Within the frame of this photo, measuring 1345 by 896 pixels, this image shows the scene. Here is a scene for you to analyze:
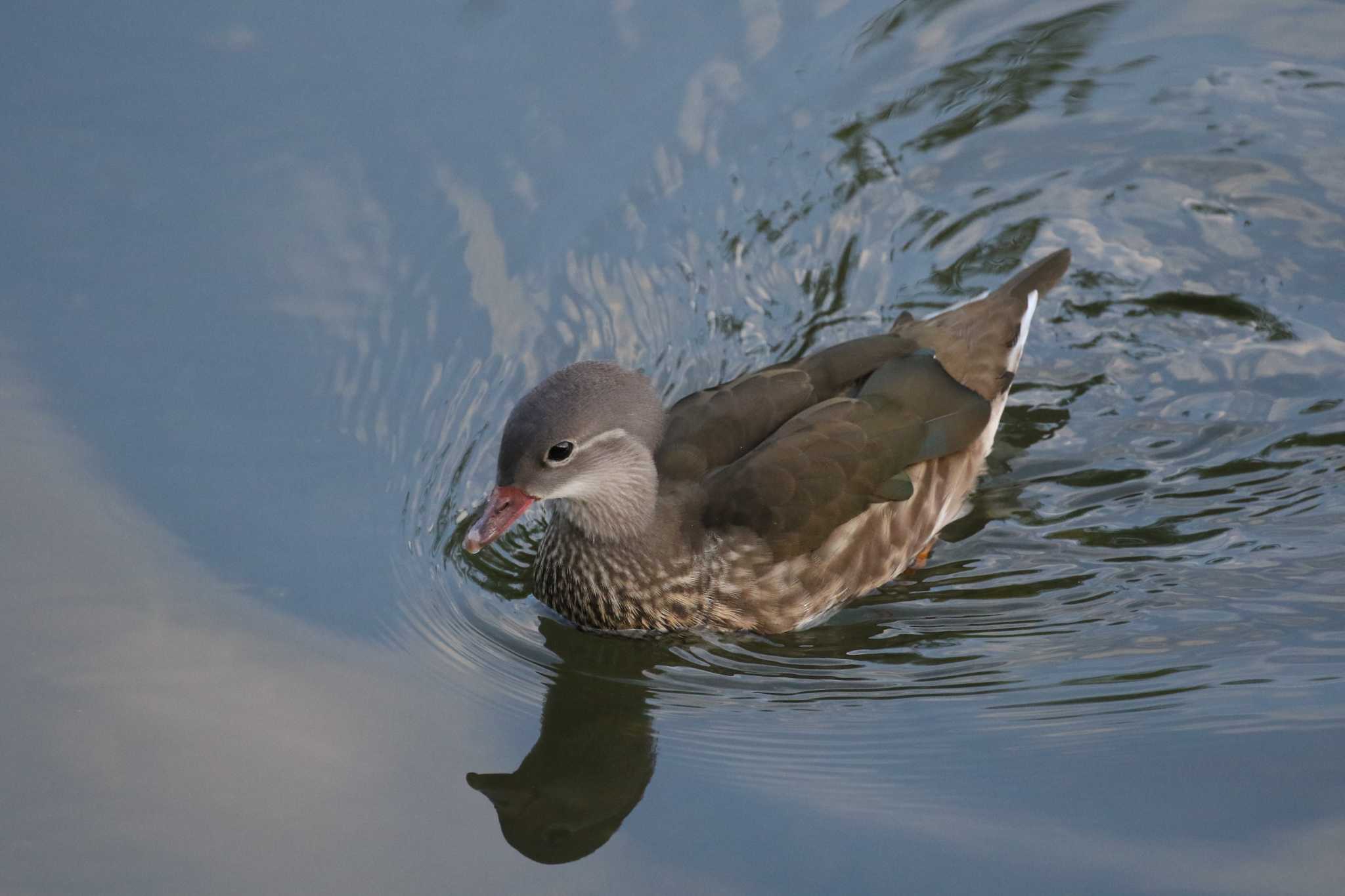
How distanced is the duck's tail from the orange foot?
0.73 metres

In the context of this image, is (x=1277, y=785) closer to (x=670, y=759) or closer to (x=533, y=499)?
(x=670, y=759)

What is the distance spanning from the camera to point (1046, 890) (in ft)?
16.6

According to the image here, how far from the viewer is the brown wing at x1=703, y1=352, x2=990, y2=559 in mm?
6480

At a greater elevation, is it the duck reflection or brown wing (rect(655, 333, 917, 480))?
brown wing (rect(655, 333, 917, 480))

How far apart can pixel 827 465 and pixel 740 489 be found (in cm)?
37

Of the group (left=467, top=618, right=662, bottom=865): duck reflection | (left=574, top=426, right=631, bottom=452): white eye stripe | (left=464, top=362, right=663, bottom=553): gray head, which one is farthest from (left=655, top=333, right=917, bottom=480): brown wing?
(left=467, top=618, right=662, bottom=865): duck reflection

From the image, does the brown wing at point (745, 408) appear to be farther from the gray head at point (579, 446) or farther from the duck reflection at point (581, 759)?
the duck reflection at point (581, 759)

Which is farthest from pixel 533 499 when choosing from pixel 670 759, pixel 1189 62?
pixel 1189 62

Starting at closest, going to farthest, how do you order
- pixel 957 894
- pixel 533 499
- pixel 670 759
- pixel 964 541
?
pixel 957 894 → pixel 670 759 → pixel 533 499 → pixel 964 541

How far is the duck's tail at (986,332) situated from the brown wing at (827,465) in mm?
412

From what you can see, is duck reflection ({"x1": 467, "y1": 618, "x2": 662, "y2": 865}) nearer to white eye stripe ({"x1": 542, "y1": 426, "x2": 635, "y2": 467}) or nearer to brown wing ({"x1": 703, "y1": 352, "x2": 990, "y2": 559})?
brown wing ({"x1": 703, "y1": 352, "x2": 990, "y2": 559})

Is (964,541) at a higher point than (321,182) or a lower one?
lower

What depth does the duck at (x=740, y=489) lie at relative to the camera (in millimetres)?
6285

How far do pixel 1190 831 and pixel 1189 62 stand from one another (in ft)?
18.0
